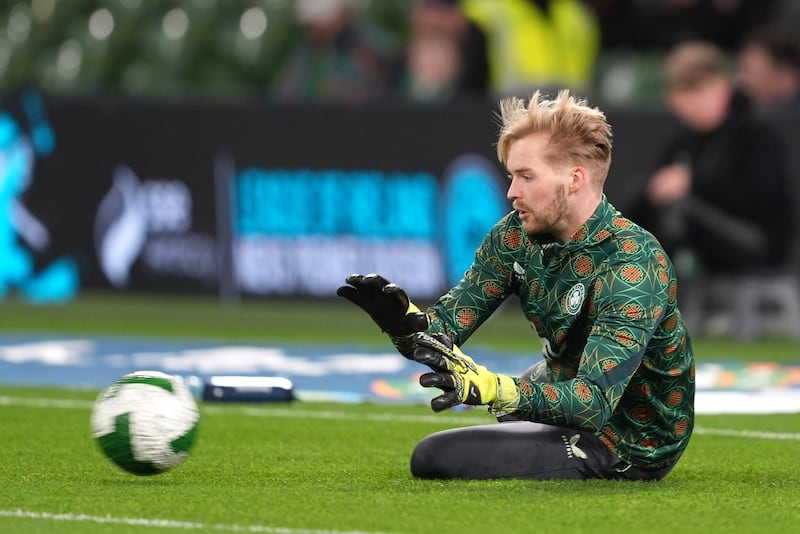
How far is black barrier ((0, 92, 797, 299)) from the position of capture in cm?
1563

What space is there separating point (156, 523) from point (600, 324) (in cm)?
177

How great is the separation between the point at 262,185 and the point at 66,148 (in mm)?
2335

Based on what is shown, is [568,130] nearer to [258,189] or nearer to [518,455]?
[518,455]

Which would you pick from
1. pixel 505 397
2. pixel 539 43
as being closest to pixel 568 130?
pixel 505 397

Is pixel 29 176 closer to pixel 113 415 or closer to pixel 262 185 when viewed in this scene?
pixel 262 185

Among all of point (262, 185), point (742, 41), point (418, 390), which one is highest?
point (742, 41)

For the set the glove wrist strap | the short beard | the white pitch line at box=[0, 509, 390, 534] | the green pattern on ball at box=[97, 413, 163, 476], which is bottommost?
the white pitch line at box=[0, 509, 390, 534]

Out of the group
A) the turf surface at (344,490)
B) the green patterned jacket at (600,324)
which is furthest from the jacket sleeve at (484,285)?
the turf surface at (344,490)

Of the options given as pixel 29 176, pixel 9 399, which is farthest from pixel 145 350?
pixel 29 176

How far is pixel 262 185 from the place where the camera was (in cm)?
1650

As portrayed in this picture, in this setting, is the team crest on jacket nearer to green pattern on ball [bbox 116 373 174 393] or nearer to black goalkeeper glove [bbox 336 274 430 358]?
black goalkeeper glove [bbox 336 274 430 358]

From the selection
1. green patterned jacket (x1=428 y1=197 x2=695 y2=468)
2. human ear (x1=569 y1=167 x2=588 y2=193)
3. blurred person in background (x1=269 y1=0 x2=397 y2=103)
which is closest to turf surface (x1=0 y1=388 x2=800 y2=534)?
green patterned jacket (x1=428 y1=197 x2=695 y2=468)

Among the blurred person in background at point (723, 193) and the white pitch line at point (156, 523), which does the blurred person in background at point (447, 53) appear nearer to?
the blurred person in background at point (723, 193)

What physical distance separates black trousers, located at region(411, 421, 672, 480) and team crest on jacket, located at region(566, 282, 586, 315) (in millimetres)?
569
